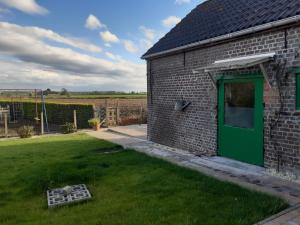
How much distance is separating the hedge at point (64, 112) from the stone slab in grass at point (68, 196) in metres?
13.6

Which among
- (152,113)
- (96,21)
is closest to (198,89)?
(152,113)

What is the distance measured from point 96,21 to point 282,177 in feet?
49.2

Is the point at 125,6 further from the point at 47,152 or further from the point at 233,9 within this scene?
the point at 47,152

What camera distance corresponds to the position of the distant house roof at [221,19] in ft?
20.9

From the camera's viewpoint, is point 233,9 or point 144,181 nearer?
point 144,181

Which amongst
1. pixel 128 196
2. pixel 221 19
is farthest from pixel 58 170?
pixel 221 19

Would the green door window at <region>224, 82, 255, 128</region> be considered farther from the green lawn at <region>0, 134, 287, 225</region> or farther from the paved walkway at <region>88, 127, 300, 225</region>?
the green lawn at <region>0, 134, 287, 225</region>

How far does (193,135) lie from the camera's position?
9.15m

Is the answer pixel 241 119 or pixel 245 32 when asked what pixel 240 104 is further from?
pixel 245 32

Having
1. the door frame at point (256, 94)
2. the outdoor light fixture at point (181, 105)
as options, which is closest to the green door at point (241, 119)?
the door frame at point (256, 94)

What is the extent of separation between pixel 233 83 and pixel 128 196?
4.32m

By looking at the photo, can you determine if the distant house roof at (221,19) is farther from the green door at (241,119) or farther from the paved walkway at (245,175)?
the paved walkway at (245,175)

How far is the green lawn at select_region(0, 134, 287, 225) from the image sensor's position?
418cm

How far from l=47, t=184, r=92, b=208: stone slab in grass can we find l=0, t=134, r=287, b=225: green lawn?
14 cm
